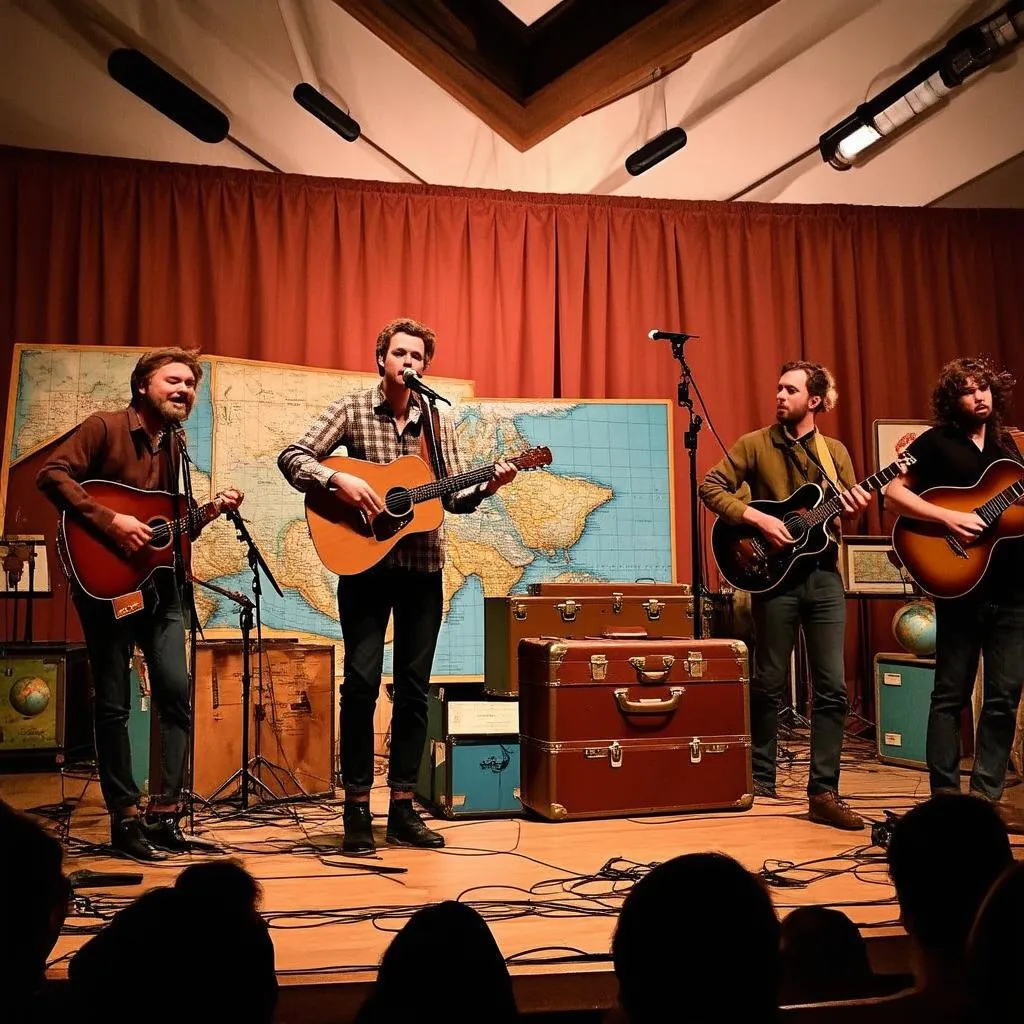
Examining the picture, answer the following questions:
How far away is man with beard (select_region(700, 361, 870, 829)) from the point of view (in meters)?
4.05

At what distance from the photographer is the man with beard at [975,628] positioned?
362 cm

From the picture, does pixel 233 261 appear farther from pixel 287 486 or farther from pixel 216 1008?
pixel 216 1008

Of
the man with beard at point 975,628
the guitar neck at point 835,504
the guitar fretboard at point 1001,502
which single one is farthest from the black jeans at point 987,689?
the guitar neck at point 835,504

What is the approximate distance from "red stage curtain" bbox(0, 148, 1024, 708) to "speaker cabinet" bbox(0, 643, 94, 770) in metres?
2.00

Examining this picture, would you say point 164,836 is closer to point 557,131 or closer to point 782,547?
point 782,547

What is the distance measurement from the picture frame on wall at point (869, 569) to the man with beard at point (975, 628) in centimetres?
280

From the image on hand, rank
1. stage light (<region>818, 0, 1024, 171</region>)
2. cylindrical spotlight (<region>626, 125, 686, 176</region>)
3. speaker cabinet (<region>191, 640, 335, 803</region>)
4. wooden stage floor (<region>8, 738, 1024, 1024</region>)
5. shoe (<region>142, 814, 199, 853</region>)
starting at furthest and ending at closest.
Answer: cylindrical spotlight (<region>626, 125, 686, 176</region>)
stage light (<region>818, 0, 1024, 171</region>)
speaker cabinet (<region>191, 640, 335, 803</region>)
shoe (<region>142, 814, 199, 853</region>)
wooden stage floor (<region>8, 738, 1024, 1024</region>)

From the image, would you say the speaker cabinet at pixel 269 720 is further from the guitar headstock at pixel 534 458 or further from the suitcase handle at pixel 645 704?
the guitar headstock at pixel 534 458

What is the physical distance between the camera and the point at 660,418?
21.2 ft

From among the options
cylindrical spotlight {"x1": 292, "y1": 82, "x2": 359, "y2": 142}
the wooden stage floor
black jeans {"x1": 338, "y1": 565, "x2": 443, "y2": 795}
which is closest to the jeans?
the wooden stage floor

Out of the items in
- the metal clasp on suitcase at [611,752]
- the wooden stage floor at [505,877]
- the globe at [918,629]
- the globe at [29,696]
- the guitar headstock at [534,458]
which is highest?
the guitar headstock at [534,458]

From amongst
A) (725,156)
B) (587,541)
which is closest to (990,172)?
(725,156)

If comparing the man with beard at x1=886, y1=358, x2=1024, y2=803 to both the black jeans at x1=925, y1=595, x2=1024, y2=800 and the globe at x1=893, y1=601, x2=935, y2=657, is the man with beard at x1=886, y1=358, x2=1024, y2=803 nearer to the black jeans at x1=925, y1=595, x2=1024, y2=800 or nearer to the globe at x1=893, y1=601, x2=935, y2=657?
the black jeans at x1=925, y1=595, x2=1024, y2=800

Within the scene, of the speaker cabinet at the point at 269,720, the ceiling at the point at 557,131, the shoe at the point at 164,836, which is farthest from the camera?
the ceiling at the point at 557,131
